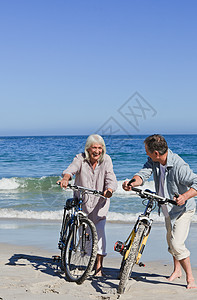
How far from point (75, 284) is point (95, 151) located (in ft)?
4.86

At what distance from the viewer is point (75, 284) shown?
439cm

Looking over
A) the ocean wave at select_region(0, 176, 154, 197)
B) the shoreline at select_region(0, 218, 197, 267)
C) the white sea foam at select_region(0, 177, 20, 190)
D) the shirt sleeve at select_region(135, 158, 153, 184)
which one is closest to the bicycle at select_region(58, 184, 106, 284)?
the shirt sleeve at select_region(135, 158, 153, 184)

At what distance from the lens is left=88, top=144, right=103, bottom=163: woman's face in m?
4.64

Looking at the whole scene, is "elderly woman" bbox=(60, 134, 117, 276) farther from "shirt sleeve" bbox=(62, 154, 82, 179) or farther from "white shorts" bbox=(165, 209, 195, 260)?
"white shorts" bbox=(165, 209, 195, 260)

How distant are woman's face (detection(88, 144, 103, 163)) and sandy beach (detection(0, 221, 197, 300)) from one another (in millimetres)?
1379

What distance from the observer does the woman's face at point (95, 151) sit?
4641mm

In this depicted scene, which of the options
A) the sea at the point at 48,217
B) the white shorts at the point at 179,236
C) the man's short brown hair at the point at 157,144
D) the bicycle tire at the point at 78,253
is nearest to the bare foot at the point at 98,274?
the bicycle tire at the point at 78,253

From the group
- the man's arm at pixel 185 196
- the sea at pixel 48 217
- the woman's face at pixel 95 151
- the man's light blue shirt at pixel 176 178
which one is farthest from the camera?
the sea at pixel 48 217

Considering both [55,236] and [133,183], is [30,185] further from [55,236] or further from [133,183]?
[133,183]

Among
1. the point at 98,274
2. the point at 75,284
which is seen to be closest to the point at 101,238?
the point at 98,274

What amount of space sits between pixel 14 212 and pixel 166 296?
6.71 m

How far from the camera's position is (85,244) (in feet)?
15.0

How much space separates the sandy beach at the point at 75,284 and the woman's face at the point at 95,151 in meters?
1.38

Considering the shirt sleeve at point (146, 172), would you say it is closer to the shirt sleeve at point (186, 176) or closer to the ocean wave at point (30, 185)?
the shirt sleeve at point (186, 176)
